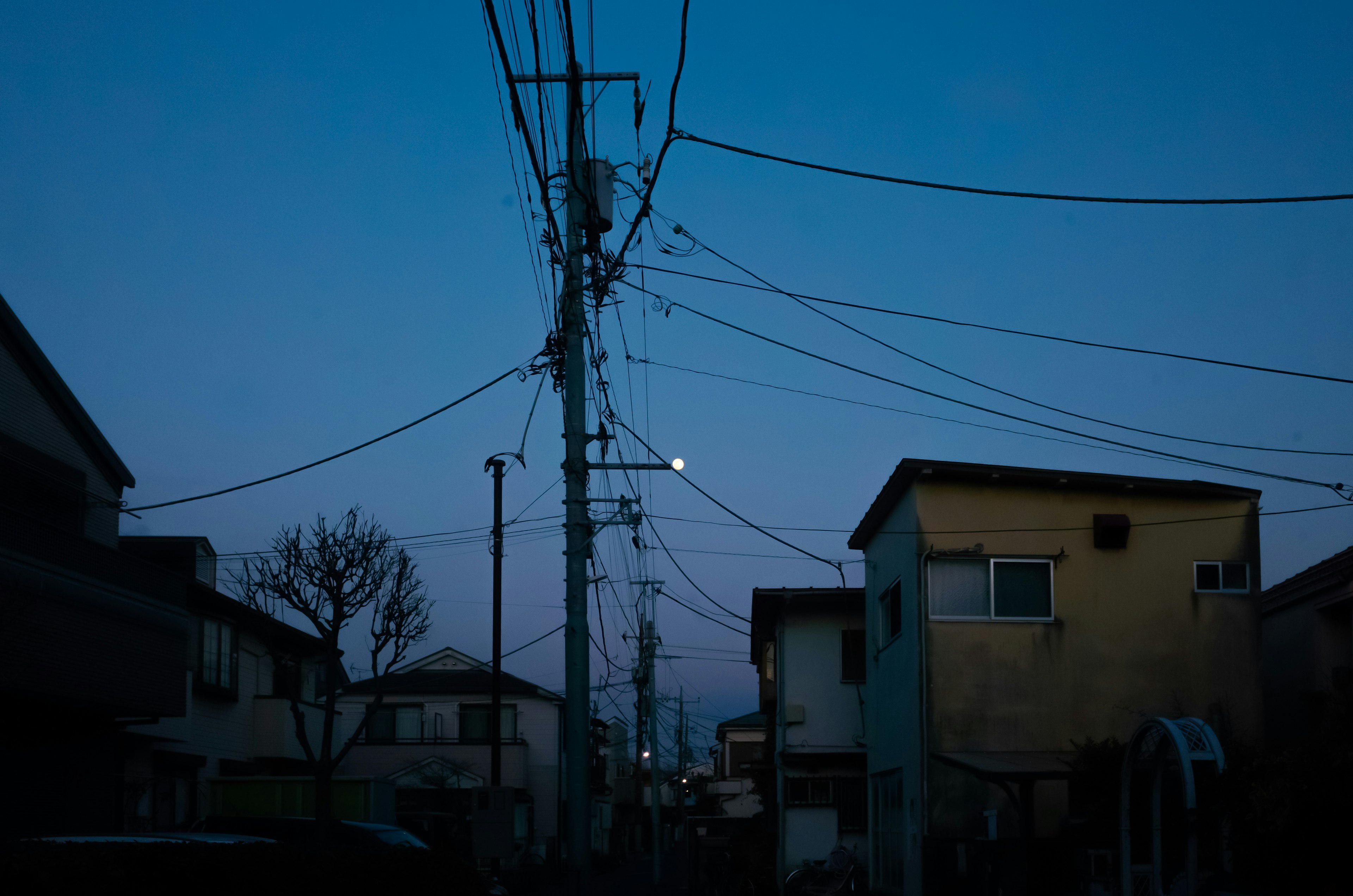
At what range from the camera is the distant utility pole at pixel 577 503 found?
14.1 metres

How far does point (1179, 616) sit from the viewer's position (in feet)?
59.0

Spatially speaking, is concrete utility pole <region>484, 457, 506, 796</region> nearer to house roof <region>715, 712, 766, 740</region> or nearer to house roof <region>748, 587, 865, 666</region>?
house roof <region>748, 587, 865, 666</region>

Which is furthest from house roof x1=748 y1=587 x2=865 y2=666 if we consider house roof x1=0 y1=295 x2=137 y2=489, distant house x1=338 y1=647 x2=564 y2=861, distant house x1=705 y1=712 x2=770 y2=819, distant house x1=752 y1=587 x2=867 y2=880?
distant house x1=705 y1=712 x2=770 y2=819

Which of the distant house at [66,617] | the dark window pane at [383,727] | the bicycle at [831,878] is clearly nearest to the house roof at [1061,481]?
the bicycle at [831,878]

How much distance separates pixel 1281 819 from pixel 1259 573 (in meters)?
8.12

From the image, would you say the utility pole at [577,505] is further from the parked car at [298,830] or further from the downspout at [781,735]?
the downspout at [781,735]

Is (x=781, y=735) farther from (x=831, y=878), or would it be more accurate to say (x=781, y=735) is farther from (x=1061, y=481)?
(x=1061, y=481)

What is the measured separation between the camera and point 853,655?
27703 mm

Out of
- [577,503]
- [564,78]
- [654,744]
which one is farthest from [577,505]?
[654,744]

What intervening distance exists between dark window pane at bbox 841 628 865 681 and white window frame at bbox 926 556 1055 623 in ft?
32.4

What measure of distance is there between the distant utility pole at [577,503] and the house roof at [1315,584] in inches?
412

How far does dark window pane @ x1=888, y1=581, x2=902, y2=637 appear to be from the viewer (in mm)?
20062

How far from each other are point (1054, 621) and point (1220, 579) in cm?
275

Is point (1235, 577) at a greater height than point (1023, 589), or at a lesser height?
greater
